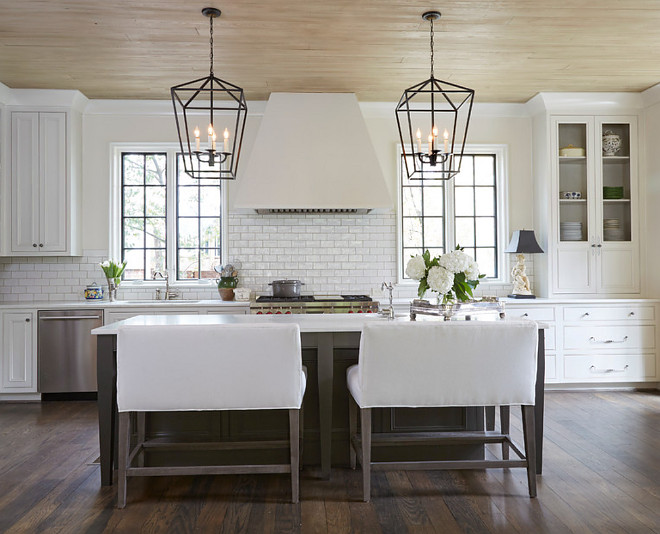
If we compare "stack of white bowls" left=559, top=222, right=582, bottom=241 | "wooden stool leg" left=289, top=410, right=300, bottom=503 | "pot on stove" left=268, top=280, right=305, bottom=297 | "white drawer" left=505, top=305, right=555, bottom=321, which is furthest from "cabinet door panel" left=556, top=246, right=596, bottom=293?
"wooden stool leg" left=289, top=410, right=300, bottom=503

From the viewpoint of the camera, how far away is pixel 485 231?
233 inches

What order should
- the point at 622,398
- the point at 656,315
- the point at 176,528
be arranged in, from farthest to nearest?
the point at 656,315 → the point at 622,398 → the point at 176,528

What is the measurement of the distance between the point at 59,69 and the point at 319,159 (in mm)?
2314

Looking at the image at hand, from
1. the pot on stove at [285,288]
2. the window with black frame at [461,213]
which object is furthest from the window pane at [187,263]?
the window with black frame at [461,213]

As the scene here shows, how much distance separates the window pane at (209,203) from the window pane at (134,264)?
0.76 m

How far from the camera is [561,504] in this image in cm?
265

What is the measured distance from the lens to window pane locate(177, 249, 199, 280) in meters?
5.74

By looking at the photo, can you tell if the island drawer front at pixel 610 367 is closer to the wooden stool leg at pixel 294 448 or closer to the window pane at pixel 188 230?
the wooden stool leg at pixel 294 448

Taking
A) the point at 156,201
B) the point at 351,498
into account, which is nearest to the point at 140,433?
the point at 351,498

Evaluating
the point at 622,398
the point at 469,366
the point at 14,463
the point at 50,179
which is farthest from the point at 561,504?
the point at 50,179

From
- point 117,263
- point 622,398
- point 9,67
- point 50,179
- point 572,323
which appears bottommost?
Answer: point 622,398

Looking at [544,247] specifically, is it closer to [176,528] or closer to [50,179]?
[176,528]

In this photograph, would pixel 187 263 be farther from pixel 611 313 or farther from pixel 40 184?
pixel 611 313

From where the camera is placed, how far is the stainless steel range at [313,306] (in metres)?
4.98
